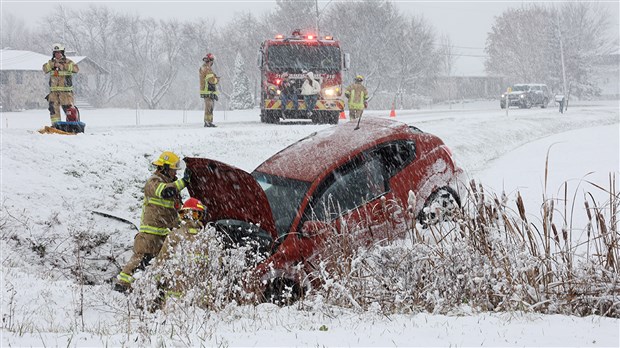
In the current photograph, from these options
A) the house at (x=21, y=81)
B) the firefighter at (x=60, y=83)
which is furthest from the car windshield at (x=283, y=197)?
the house at (x=21, y=81)

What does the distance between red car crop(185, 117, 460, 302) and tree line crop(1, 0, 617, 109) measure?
44.1 m

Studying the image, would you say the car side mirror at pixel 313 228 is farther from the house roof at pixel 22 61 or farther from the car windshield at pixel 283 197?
the house roof at pixel 22 61

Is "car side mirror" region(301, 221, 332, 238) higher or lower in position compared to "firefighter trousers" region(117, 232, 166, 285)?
higher

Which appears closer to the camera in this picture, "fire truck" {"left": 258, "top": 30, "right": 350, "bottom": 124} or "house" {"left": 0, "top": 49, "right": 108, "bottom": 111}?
"fire truck" {"left": 258, "top": 30, "right": 350, "bottom": 124}

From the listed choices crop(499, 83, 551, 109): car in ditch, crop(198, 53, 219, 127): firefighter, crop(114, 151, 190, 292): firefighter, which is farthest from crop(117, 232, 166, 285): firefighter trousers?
crop(499, 83, 551, 109): car in ditch

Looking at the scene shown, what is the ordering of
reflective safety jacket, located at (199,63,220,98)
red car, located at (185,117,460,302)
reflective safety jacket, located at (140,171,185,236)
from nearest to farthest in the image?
red car, located at (185,117,460,302) → reflective safety jacket, located at (140,171,185,236) → reflective safety jacket, located at (199,63,220,98)

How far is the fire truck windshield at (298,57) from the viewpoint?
18922mm

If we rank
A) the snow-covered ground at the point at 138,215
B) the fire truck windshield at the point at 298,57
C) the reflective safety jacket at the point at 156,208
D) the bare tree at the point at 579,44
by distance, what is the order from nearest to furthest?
the snow-covered ground at the point at 138,215, the reflective safety jacket at the point at 156,208, the fire truck windshield at the point at 298,57, the bare tree at the point at 579,44

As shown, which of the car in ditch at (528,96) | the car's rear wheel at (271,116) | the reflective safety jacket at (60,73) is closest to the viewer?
the reflective safety jacket at (60,73)

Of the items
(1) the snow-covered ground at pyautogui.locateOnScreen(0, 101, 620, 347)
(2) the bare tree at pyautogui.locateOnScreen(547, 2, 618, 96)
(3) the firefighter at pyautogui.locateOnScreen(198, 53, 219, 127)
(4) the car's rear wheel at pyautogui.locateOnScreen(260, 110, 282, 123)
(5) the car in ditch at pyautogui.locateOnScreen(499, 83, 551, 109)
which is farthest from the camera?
(2) the bare tree at pyautogui.locateOnScreen(547, 2, 618, 96)

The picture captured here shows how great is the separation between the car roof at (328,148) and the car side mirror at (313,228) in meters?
0.74

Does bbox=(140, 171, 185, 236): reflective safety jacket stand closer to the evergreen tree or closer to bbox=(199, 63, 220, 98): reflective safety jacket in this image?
bbox=(199, 63, 220, 98): reflective safety jacket

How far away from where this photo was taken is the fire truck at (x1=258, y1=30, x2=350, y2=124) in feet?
62.1

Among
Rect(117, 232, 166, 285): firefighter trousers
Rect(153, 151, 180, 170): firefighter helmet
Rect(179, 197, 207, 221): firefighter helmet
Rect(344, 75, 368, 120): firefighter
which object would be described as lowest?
Rect(117, 232, 166, 285): firefighter trousers
